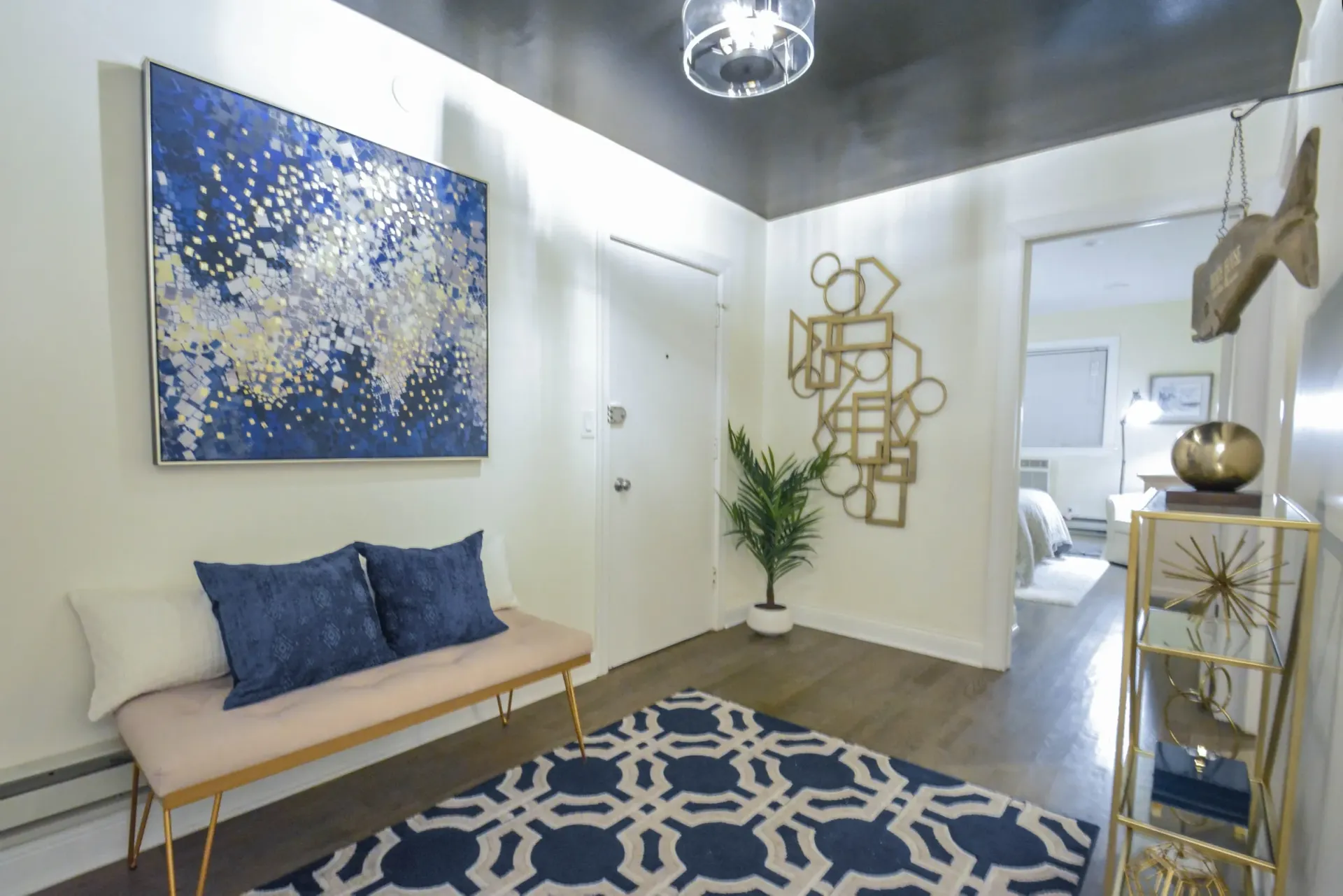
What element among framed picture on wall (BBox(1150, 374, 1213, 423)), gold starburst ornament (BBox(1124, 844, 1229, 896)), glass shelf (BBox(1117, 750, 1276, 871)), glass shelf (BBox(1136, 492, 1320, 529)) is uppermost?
framed picture on wall (BBox(1150, 374, 1213, 423))

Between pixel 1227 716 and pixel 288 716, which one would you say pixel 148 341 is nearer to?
pixel 288 716

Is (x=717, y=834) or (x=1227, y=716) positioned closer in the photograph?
(x=1227, y=716)

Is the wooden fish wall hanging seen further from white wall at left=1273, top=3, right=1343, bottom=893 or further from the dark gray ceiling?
the dark gray ceiling

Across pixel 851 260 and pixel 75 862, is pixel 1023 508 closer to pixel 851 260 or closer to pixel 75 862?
pixel 851 260

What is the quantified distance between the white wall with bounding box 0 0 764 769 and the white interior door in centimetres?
35

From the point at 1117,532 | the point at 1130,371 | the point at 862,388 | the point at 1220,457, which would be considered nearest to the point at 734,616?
the point at 862,388

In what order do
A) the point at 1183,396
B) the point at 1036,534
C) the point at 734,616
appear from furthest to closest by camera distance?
the point at 1183,396 < the point at 1036,534 < the point at 734,616

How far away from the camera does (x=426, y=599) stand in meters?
2.04

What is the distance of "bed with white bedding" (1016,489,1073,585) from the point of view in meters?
4.55

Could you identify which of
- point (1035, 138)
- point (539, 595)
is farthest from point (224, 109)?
point (1035, 138)

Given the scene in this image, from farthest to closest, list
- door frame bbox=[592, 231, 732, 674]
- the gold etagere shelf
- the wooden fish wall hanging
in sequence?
door frame bbox=[592, 231, 732, 674], the gold etagere shelf, the wooden fish wall hanging

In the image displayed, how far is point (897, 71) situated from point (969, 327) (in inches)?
54.2

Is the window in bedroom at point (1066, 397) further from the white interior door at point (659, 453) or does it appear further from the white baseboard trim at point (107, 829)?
the white baseboard trim at point (107, 829)

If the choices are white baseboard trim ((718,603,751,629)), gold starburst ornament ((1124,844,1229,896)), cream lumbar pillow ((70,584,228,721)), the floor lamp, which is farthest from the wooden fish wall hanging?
the floor lamp
